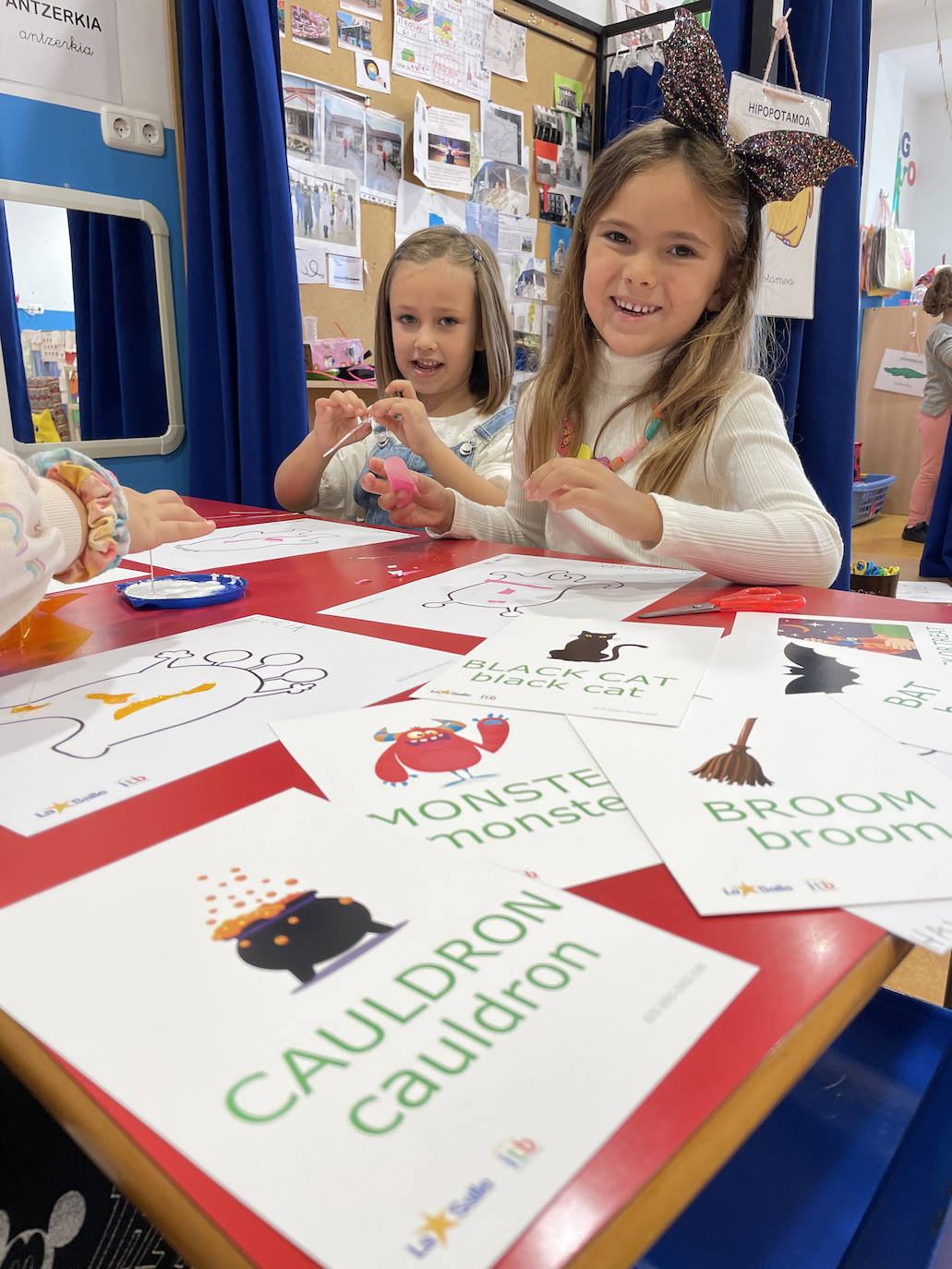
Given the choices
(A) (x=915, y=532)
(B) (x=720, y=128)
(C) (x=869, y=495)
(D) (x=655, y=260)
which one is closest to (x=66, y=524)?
(D) (x=655, y=260)

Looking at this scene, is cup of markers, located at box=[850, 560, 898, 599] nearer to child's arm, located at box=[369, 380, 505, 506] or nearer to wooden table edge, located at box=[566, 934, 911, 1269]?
child's arm, located at box=[369, 380, 505, 506]

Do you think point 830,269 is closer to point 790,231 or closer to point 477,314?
point 790,231

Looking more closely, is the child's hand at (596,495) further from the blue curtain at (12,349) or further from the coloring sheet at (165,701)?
the blue curtain at (12,349)

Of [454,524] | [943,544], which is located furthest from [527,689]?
[943,544]

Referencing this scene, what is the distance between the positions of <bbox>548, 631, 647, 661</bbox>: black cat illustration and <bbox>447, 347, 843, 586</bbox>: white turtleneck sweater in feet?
0.62

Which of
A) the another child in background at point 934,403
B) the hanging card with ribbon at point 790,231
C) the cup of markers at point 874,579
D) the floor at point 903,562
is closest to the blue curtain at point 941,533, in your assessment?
the floor at point 903,562

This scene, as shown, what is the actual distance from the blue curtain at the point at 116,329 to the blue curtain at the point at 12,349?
10cm

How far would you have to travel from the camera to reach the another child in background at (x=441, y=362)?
1.41 metres

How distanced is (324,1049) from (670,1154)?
0.09m

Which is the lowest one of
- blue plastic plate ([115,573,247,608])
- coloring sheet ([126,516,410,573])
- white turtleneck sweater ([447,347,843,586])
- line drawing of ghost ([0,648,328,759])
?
line drawing of ghost ([0,648,328,759])

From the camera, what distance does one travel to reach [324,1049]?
221 mm

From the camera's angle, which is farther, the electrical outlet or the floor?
the electrical outlet

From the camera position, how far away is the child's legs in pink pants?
3729mm

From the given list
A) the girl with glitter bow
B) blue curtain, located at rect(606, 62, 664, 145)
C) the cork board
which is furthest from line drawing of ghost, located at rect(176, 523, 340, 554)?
the cork board
